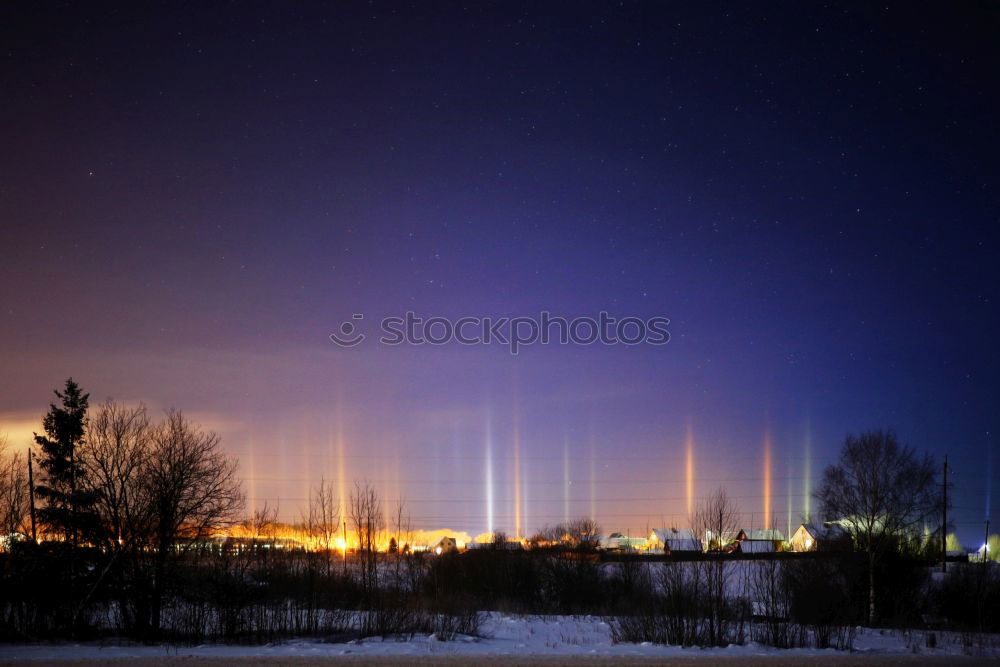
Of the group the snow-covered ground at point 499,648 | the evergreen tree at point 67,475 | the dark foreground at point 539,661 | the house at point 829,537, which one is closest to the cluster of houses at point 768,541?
the house at point 829,537

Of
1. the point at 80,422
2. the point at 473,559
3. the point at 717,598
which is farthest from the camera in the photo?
the point at 473,559

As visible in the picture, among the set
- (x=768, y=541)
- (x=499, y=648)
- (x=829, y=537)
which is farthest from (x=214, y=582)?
(x=768, y=541)

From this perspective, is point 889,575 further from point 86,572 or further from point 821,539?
point 86,572

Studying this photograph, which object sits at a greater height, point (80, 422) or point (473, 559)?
point (80, 422)

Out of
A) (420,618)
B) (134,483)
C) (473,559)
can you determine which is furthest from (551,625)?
Result: (473,559)

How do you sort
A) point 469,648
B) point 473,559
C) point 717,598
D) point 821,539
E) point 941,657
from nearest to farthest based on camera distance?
point 941,657
point 469,648
point 717,598
point 821,539
point 473,559

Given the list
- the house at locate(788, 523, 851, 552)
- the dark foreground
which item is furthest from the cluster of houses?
the dark foreground

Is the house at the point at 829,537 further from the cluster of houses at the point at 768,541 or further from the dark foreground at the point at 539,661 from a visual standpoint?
the dark foreground at the point at 539,661
